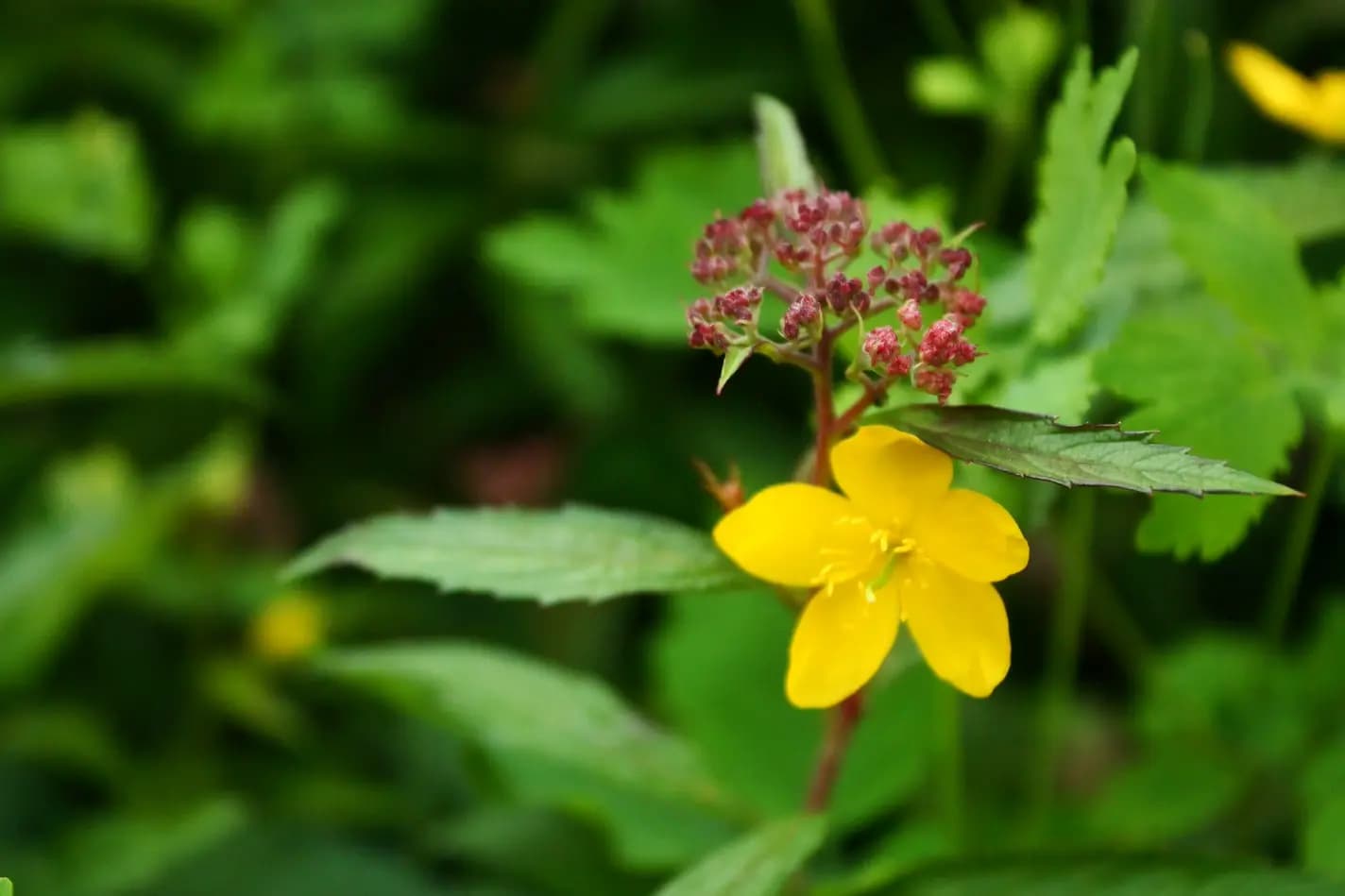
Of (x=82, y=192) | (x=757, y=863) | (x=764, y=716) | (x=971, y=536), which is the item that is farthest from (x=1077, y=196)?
(x=82, y=192)

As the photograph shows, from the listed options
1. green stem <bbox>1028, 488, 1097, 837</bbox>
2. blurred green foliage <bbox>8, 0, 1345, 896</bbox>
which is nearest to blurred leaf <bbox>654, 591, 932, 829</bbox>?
blurred green foliage <bbox>8, 0, 1345, 896</bbox>

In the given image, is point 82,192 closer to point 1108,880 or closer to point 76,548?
point 76,548

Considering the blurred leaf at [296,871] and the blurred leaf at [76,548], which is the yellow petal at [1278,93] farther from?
the blurred leaf at [76,548]

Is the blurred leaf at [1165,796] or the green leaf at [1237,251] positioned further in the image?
the blurred leaf at [1165,796]

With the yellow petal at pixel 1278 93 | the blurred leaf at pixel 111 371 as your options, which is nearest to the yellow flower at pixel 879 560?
the yellow petal at pixel 1278 93

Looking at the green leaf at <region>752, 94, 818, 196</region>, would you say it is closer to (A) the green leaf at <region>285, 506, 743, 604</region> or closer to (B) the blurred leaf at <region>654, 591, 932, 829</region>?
(A) the green leaf at <region>285, 506, 743, 604</region>

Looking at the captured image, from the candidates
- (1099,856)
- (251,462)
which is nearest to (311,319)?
(251,462)
